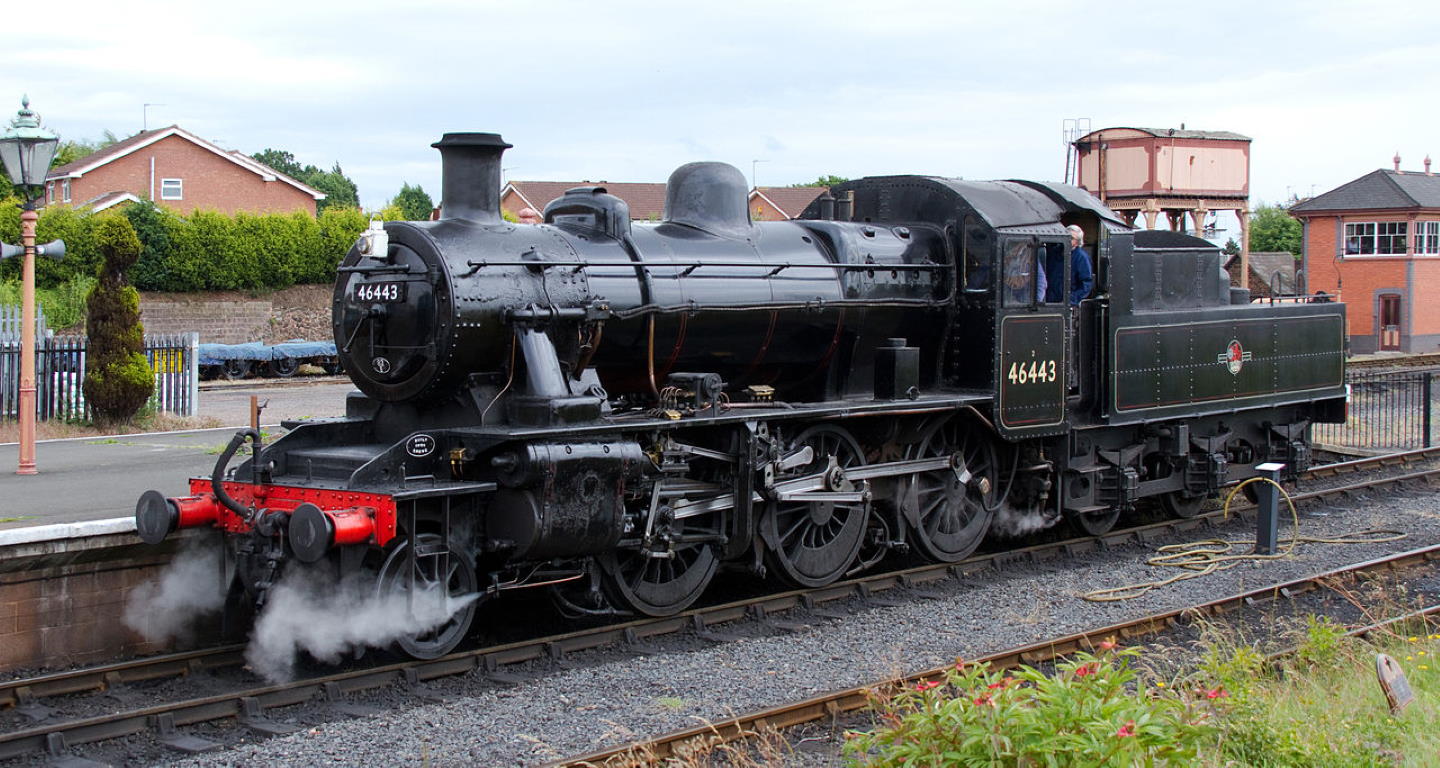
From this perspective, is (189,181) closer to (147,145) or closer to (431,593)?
(147,145)

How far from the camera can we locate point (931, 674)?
8.05 meters

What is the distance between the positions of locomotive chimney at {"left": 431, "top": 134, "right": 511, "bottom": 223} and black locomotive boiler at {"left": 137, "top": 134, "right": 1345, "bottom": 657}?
0.06 ft

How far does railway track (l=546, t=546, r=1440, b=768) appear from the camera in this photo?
6352 millimetres

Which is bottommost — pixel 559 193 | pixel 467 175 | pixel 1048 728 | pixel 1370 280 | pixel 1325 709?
pixel 1325 709

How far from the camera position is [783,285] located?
10.2 metres

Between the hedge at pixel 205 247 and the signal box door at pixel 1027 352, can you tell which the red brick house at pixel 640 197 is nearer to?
the hedge at pixel 205 247

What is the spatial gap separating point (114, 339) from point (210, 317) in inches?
864

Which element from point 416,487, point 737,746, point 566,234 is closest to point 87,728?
point 416,487

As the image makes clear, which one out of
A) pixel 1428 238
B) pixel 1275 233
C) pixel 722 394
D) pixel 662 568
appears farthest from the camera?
pixel 1275 233

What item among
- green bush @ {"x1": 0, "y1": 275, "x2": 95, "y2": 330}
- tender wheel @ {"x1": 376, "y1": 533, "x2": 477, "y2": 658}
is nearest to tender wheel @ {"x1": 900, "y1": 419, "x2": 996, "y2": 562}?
tender wheel @ {"x1": 376, "y1": 533, "x2": 477, "y2": 658}

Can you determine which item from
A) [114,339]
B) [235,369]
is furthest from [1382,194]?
[114,339]

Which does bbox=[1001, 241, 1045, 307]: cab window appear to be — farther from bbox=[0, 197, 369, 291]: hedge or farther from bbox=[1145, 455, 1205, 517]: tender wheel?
bbox=[0, 197, 369, 291]: hedge

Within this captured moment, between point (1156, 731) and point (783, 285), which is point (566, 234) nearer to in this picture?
point (783, 285)

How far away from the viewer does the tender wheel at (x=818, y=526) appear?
10156 millimetres
